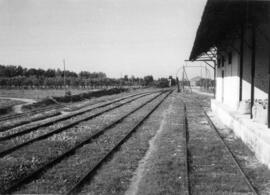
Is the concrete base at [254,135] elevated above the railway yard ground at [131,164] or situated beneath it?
elevated above

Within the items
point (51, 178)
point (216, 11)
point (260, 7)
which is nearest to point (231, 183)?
point (51, 178)

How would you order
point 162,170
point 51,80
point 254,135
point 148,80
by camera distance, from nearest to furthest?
1. point 162,170
2. point 254,135
3. point 51,80
4. point 148,80

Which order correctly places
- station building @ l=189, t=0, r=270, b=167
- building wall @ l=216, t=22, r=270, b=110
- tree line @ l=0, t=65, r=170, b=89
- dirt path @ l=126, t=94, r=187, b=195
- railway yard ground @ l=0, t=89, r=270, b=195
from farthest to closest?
tree line @ l=0, t=65, r=170, b=89 → building wall @ l=216, t=22, r=270, b=110 → station building @ l=189, t=0, r=270, b=167 → railway yard ground @ l=0, t=89, r=270, b=195 → dirt path @ l=126, t=94, r=187, b=195

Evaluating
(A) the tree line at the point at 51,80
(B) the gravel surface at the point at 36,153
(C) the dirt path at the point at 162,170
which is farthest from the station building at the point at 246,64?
(A) the tree line at the point at 51,80

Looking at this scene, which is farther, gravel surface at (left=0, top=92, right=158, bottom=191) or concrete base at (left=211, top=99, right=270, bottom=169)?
concrete base at (left=211, top=99, right=270, bottom=169)

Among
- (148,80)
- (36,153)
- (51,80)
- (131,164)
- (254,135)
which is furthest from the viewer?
(148,80)

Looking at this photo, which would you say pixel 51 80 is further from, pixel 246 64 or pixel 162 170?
pixel 162 170

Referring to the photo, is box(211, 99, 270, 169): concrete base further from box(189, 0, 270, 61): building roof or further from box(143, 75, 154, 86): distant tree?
box(143, 75, 154, 86): distant tree

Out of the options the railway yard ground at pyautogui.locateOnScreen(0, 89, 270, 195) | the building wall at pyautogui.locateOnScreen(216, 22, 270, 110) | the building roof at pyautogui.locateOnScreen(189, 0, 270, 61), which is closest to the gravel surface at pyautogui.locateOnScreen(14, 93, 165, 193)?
the railway yard ground at pyautogui.locateOnScreen(0, 89, 270, 195)

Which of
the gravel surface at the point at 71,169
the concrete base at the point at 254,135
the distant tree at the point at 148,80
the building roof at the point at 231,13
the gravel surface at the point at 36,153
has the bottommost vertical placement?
the gravel surface at the point at 36,153

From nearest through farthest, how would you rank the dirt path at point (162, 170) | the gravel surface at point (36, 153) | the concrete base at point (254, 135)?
the dirt path at point (162, 170)
the gravel surface at point (36, 153)
the concrete base at point (254, 135)

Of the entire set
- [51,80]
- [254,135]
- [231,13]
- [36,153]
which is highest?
[231,13]

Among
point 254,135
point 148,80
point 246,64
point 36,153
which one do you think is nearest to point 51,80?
point 148,80

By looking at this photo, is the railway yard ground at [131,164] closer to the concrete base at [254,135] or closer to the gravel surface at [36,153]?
the gravel surface at [36,153]
